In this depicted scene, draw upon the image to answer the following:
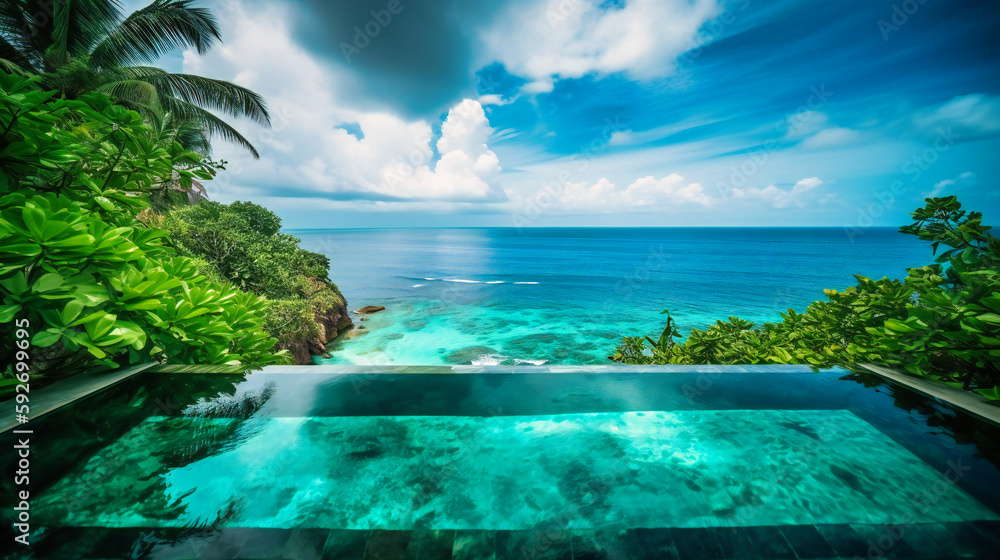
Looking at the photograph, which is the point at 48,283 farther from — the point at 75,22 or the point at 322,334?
the point at 75,22

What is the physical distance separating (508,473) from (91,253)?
2.79m

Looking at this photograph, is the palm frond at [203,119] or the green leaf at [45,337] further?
the palm frond at [203,119]

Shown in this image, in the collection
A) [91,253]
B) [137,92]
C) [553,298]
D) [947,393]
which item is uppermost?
[137,92]

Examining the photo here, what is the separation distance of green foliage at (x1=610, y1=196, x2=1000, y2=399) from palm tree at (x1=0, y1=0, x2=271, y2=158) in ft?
48.0

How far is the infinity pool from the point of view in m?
1.61

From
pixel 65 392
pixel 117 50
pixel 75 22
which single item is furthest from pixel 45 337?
pixel 117 50

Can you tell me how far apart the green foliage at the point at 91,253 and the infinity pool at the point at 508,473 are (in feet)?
1.58

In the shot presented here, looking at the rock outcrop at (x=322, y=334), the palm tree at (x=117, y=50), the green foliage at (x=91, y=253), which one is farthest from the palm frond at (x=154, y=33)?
the green foliage at (x=91, y=253)

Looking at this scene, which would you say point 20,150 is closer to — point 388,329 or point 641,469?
point 641,469

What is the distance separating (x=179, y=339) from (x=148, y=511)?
164 centimetres

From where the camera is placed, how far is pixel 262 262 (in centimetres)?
1280

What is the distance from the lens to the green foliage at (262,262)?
11266 mm

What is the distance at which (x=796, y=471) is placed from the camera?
6.89 feet

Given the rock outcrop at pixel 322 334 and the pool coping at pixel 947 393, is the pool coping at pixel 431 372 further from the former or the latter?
the rock outcrop at pixel 322 334
